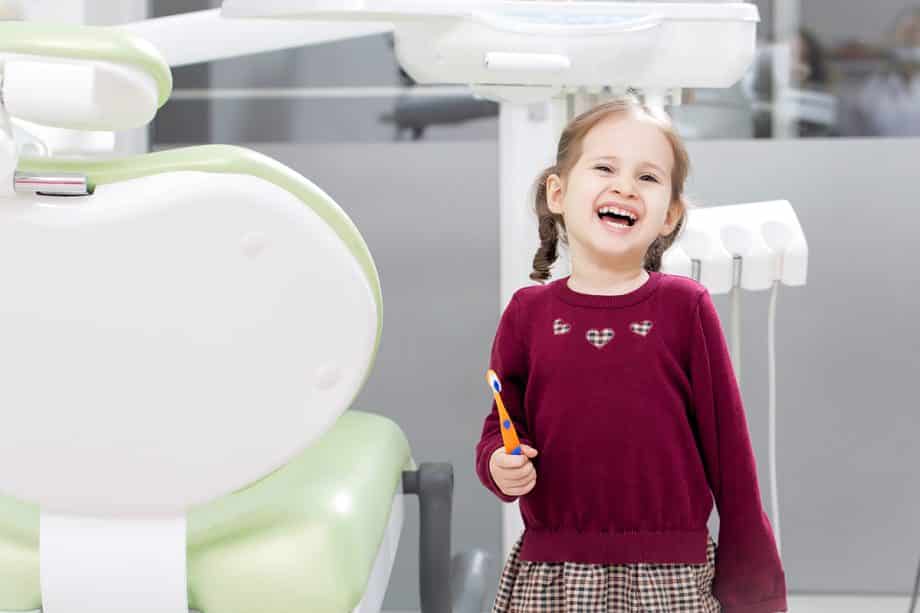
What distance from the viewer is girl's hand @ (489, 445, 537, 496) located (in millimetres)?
1141

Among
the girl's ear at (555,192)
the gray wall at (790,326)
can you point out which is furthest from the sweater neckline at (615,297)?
the gray wall at (790,326)

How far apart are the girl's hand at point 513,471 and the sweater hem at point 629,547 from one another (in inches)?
2.7

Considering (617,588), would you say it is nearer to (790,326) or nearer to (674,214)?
(674,214)

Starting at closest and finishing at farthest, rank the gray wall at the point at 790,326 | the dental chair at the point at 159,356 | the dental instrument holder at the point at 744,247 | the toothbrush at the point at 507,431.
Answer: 1. the dental chair at the point at 159,356
2. the toothbrush at the point at 507,431
3. the dental instrument holder at the point at 744,247
4. the gray wall at the point at 790,326

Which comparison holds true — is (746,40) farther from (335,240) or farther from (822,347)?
(822,347)

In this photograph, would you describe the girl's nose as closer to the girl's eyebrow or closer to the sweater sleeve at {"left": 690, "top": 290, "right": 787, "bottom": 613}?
the girl's eyebrow

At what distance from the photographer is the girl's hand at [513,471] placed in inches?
44.9

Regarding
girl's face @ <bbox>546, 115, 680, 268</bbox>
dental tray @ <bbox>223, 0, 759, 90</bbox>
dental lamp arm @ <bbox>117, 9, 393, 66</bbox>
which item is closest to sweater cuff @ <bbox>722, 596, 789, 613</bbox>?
girl's face @ <bbox>546, 115, 680, 268</bbox>

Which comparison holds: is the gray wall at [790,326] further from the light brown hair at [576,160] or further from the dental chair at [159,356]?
the dental chair at [159,356]

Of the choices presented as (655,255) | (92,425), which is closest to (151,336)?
(92,425)

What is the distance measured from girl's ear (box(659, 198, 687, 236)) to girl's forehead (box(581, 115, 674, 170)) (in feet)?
0.16

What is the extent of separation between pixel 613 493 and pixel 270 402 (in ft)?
1.25

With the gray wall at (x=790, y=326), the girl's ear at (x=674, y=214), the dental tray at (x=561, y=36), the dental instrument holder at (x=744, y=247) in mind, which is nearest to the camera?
the girl's ear at (x=674, y=214)

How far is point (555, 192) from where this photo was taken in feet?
4.13
